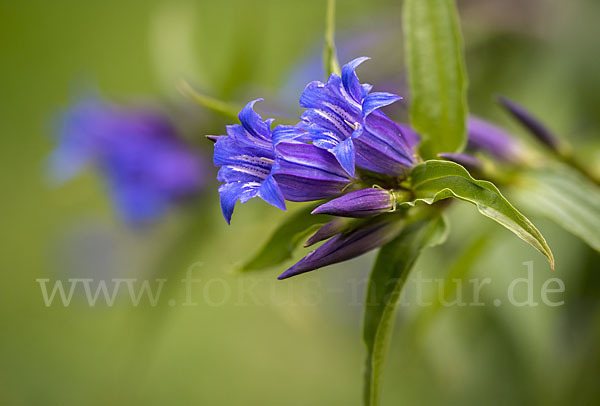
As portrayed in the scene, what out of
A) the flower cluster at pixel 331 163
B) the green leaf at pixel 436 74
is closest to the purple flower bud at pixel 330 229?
the flower cluster at pixel 331 163

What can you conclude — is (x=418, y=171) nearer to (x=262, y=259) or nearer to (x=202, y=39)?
(x=262, y=259)

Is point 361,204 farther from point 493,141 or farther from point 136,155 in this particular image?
point 136,155

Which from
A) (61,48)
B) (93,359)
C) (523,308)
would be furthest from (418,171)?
(61,48)

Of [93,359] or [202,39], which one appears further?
[202,39]

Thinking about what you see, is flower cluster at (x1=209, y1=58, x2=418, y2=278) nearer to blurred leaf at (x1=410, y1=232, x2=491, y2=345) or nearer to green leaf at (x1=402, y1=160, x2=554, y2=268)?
green leaf at (x1=402, y1=160, x2=554, y2=268)

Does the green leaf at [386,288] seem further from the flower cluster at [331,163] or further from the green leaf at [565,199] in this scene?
the green leaf at [565,199]

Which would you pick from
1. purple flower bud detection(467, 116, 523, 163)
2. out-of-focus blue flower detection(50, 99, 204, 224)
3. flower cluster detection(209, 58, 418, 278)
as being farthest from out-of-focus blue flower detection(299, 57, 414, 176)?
out-of-focus blue flower detection(50, 99, 204, 224)
